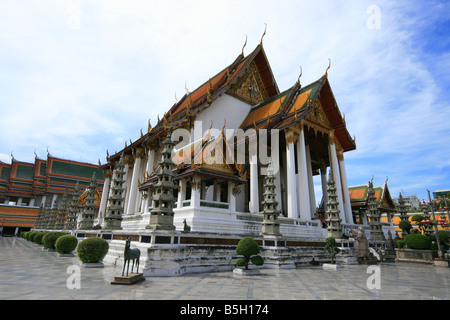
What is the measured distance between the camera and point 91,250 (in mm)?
8148

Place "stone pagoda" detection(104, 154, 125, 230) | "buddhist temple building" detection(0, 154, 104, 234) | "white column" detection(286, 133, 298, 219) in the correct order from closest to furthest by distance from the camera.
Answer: "stone pagoda" detection(104, 154, 125, 230) → "white column" detection(286, 133, 298, 219) → "buddhist temple building" detection(0, 154, 104, 234)

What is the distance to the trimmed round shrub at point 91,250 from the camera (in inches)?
321

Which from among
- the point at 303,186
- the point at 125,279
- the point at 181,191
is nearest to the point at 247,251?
the point at 125,279

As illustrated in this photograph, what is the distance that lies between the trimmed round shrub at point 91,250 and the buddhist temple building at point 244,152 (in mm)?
3431

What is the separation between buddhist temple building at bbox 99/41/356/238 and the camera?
11641 millimetres

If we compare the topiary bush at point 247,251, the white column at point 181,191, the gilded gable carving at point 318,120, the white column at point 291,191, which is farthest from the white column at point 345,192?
the topiary bush at point 247,251

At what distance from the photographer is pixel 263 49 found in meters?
22.4

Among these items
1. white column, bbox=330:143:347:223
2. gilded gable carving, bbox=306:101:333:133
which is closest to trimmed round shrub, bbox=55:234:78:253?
gilded gable carving, bbox=306:101:333:133

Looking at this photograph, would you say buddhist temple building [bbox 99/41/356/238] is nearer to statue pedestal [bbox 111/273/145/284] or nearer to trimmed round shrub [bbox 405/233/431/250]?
trimmed round shrub [bbox 405/233/431/250]

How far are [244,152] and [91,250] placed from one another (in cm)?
1252

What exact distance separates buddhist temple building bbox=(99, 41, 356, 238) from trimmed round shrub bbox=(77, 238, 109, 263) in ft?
11.3

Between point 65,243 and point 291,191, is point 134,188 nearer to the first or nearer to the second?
point 65,243
